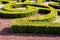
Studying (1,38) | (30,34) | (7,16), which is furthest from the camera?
(7,16)

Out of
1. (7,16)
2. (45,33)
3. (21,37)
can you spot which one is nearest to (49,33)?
(45,33)

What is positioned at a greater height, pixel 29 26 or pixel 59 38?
pixel 29 26

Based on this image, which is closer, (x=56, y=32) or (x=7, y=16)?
(x=56, y=32)

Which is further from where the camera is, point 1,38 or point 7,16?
point 7,16

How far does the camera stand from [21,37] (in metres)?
10.0

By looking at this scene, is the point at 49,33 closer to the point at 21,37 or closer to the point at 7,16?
the point at 21,37

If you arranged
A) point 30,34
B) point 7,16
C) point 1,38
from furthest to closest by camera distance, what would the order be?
point 7,16, point 30,34, point 1,38

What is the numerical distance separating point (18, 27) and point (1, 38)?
142cm

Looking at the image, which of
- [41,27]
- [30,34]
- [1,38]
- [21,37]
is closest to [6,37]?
[1,38]

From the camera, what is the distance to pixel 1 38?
9.90 m

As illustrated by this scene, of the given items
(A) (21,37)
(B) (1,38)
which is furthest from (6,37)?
(A) (21,37)

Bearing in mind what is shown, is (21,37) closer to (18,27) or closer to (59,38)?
(18,27)

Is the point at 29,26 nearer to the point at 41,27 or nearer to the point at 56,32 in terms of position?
the point at 41,27

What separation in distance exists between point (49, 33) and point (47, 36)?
50 centimetres
